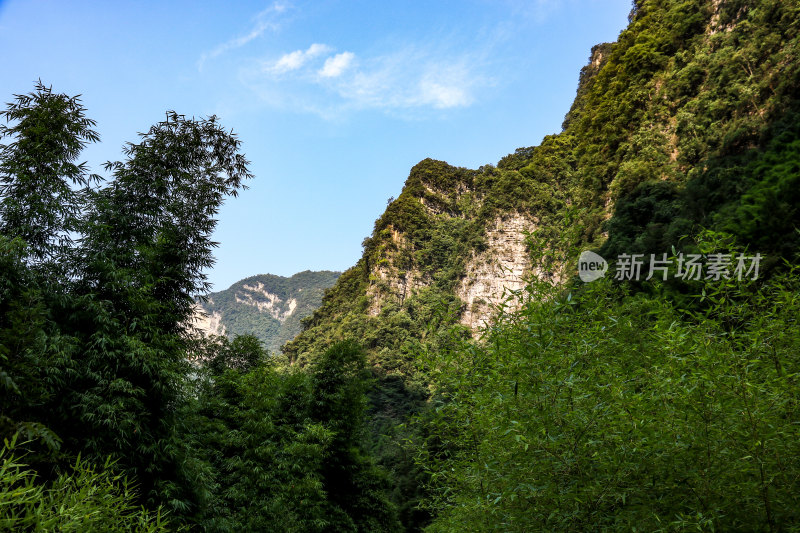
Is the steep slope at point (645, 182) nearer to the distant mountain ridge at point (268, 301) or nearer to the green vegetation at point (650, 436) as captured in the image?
the green vegetation at point (650, 436)

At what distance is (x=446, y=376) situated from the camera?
296 centimetres

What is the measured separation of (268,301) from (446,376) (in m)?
140

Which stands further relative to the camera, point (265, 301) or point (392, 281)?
point (265, 301)

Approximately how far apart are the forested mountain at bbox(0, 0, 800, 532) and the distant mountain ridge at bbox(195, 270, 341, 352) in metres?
102

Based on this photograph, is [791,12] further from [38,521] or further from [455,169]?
[455,169]

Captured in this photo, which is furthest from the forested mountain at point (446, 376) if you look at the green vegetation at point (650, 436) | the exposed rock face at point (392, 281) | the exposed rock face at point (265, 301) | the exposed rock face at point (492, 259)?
the exposed rock face at point (265, 301)

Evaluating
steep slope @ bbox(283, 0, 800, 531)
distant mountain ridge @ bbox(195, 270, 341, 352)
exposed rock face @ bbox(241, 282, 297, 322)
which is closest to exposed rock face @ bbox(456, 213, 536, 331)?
steep slope @ bbox(283, 0, 800, 531)

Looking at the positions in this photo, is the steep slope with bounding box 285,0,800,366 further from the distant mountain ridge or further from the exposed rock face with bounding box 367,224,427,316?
the distant mountain ridge

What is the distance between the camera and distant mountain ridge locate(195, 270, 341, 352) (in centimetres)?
11306

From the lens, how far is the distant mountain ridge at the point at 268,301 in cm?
11306

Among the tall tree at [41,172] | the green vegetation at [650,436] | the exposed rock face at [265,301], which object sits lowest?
the green vegetation at [650,436]

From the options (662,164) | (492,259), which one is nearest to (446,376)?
(662,164)

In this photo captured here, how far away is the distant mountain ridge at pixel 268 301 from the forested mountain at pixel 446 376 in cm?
10181

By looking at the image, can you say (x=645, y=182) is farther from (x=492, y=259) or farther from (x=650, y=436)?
(x=492, y=259)
